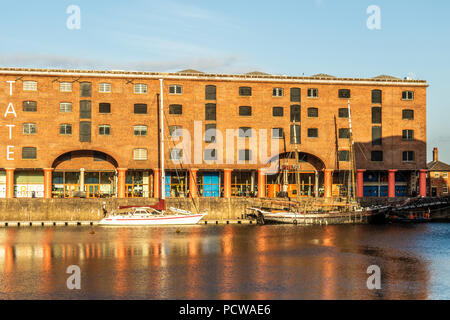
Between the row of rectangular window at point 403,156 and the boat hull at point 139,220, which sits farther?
the row of rectangular window at point 403,156

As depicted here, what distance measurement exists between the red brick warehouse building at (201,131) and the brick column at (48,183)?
0.15 meters

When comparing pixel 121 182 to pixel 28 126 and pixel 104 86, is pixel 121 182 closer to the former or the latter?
pixel 104 86

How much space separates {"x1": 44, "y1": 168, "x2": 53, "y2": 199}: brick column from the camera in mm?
78781

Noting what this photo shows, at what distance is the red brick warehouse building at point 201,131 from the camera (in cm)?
7956

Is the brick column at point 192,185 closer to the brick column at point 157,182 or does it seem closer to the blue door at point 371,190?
the brick column at point 157,182

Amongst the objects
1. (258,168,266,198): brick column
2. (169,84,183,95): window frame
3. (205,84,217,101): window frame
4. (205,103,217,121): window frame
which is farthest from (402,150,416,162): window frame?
(169,84,183,95): window frame

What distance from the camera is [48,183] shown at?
79000 mm

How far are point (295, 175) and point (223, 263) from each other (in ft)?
157

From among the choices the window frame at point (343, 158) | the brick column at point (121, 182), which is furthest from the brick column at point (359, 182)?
the brick column at point (121, 182)

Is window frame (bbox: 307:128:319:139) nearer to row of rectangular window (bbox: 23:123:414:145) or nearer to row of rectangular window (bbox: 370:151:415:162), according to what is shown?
row of rectangular window (bbox: 23:123:414:145)

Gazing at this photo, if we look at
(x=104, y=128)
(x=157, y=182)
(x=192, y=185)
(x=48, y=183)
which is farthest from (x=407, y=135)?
(x=48, y=183)

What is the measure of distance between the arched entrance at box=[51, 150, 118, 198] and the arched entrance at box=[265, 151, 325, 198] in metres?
23.9

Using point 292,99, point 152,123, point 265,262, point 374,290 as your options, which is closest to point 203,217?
point 152,123
